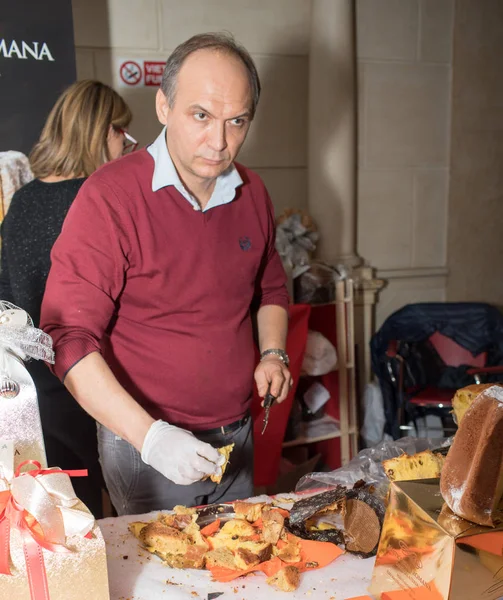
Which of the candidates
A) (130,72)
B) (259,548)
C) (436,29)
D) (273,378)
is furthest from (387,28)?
(259,548)

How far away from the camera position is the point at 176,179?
1.48 metres

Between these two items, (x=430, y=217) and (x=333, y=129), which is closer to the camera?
(x=333, y=129)

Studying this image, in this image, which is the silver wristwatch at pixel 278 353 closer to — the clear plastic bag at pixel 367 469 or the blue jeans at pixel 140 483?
the blue jeans at pixel 140 483

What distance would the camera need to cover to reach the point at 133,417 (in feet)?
3.91

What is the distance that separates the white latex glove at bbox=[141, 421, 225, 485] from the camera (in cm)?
109

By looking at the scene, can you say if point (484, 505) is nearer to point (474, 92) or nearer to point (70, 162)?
point (70, 162)

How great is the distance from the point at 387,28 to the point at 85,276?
2788mm

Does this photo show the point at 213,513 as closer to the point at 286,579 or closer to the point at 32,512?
the point at 286,579

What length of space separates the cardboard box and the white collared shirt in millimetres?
847

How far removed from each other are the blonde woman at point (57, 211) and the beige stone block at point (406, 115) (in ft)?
5.93

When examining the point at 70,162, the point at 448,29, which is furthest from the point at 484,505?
the point at 448,29

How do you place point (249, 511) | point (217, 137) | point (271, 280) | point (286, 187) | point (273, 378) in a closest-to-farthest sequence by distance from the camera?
1. point (249, 511)
2. point (217, 137)
3. point (273, 378)
4. point (271, 280)
5. point (286, 187)

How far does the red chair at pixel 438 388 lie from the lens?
3.05 metres

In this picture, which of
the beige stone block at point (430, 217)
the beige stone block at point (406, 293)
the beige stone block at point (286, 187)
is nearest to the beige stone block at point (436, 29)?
the beige stone block at point (430, 217)
